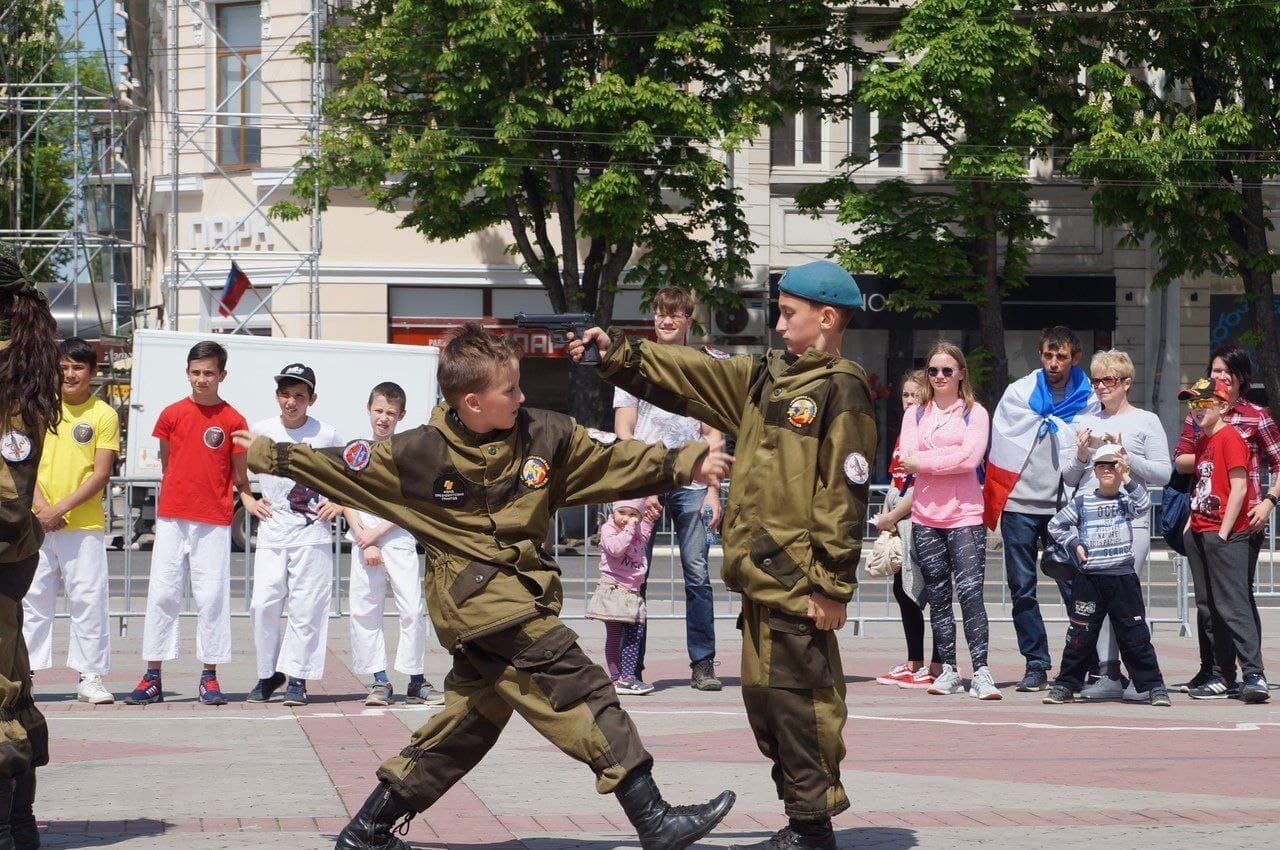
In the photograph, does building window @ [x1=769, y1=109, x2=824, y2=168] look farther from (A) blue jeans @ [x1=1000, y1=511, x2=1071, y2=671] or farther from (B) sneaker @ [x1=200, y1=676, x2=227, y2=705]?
(B) sneaker @ [x1=200, y1=676, x2=227, y2=705]

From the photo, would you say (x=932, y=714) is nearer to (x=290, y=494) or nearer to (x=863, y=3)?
(x=290, y=494)

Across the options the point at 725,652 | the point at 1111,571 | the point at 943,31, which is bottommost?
the point at 725,652

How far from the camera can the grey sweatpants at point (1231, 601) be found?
9148mm

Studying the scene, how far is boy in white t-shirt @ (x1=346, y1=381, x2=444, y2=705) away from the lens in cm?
895

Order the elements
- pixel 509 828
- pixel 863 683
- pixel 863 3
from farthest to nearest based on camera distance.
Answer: pixel 863 3
pixel 863 683
pixel 509 828

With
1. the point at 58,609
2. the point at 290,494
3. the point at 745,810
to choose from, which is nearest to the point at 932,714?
the point at 745,810

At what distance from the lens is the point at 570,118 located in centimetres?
2397

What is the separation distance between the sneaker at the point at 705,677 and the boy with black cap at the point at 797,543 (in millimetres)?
4206

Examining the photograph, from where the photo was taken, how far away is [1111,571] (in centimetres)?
910

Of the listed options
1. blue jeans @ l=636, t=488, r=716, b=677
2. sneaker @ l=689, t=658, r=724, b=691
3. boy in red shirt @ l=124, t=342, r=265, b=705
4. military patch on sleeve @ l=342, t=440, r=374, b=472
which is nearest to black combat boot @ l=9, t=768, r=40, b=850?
military patch on sleeve @ l=342, t=440, r=374, b=472

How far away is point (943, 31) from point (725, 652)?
15.0 metres

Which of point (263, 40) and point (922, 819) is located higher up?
point (263, 40)

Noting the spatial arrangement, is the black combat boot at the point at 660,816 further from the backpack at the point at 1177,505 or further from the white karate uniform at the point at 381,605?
the backpack at the point at 1177,505

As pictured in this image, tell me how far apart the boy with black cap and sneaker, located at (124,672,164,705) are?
15.6 ft
